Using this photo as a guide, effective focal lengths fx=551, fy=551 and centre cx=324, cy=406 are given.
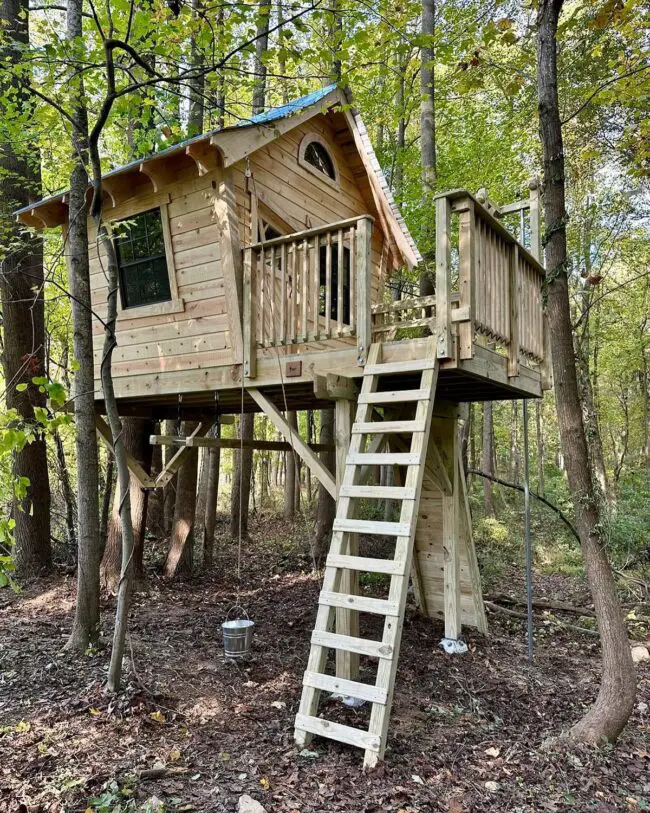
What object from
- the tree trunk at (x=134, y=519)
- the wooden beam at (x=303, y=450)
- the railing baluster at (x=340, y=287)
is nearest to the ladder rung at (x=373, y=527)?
the wooden beam at (x=303, y=450)

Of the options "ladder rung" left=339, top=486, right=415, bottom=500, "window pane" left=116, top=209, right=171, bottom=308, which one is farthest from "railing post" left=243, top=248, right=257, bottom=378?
"ladder rung" left=339, top=486, right=415, bottom=500

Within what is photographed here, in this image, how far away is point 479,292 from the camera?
488cm

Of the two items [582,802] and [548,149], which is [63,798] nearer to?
[582,802]

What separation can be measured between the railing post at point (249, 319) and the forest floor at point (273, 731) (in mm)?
2928

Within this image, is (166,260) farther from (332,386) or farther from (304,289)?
(332,386)

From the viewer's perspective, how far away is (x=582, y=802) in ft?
11.1

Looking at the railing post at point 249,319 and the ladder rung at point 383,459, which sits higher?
the railing post at point 249,319

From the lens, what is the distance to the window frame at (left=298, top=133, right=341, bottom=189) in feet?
24.1

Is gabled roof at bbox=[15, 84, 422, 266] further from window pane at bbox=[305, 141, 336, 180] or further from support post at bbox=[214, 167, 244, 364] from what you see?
window pane at bbox=[305, 141, 336, 180]

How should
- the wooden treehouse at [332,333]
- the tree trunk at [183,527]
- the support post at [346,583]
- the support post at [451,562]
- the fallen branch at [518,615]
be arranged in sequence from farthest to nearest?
the tree trunk at [183,527] → the fallen branch at [518,615] → the support post at [451,562] → the support post at [346,583] → the wooden treehouse at [332,333]

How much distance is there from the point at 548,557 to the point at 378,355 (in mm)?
8580

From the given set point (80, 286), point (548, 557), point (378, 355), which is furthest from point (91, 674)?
point (548, 557)

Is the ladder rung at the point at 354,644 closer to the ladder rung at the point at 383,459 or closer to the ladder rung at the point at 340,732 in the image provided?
the ladder rung at the point at 340,732

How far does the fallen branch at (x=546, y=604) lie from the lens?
7.54m
